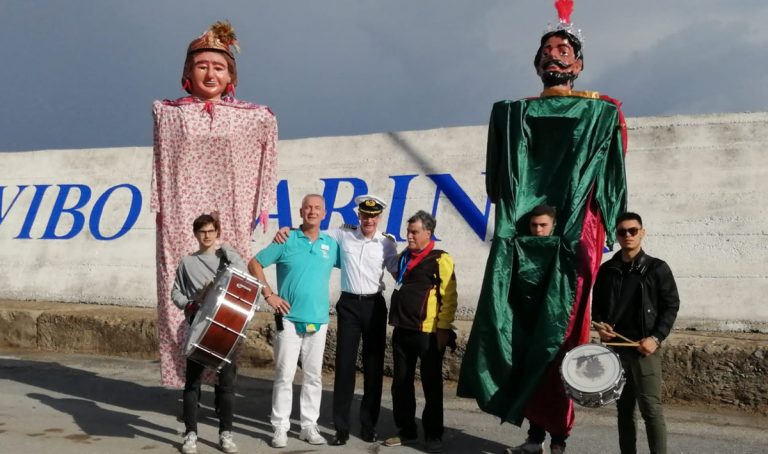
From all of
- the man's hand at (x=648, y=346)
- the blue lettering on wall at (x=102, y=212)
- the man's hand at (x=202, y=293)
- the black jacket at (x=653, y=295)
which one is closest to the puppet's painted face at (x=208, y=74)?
the man's hand at (x=202, y=293)

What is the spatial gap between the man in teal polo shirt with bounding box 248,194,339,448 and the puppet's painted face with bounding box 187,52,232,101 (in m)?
1.48

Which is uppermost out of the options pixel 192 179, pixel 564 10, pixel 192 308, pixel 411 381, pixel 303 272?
pixel 564 10

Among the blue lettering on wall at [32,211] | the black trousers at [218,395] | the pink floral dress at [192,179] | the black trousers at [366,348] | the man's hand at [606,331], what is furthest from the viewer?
the blue lettering on wall at [32,211]

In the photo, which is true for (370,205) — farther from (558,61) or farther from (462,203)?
(462,203)

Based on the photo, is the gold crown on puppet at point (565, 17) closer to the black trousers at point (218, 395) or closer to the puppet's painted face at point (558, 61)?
the puppet's painted face at point (558, 61)

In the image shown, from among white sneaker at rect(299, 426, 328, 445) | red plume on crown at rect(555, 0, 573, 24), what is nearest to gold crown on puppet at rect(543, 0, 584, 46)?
red plume on crown at rect(555, 0, 573, 24)

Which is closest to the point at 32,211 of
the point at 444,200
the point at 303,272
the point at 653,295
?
the point at 444,200

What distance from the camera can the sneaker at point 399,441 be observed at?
16.8 ft

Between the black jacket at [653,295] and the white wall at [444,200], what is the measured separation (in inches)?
109

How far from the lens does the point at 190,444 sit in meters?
4.88

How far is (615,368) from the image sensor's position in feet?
13.7

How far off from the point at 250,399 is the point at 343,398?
4.77ft

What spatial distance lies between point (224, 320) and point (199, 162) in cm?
188

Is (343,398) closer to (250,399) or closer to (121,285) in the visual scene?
(250,399)
